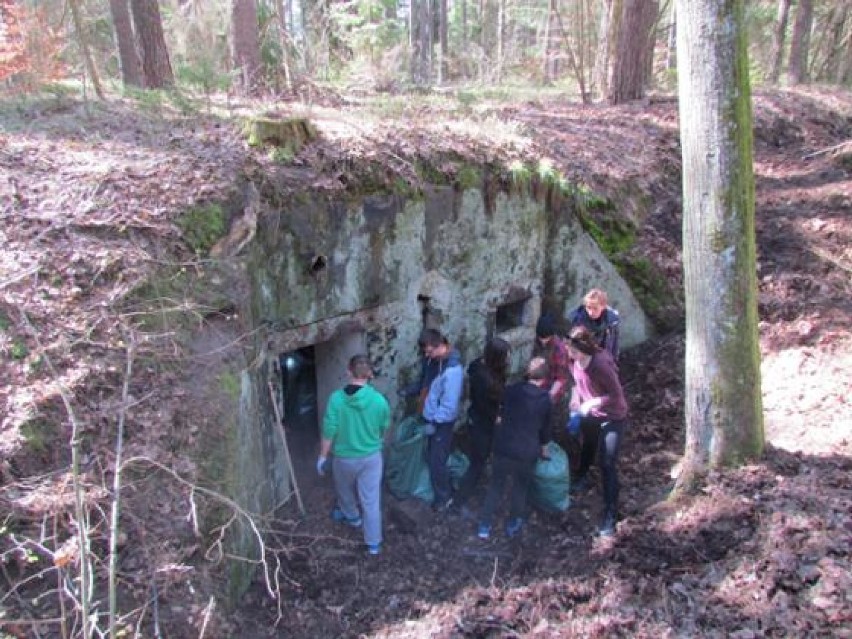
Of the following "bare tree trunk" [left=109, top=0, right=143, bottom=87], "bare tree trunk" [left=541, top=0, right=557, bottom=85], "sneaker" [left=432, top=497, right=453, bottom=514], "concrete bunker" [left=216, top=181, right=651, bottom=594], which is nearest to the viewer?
"concrete bunker" [left=216, top=181, right=651, bottom=594]

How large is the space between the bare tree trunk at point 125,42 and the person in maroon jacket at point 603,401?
29.4 feet

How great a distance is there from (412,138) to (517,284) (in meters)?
2.26

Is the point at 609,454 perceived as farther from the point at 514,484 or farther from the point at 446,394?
the point at 446,394

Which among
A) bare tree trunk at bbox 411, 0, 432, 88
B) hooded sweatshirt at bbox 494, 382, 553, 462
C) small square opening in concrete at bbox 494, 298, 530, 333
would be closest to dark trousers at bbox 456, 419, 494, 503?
hooded sweatshirt at bbox 494, 382, 553, 462

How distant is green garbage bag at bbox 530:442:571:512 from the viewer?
6.16m

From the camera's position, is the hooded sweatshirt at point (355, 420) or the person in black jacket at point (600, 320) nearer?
the hooded sweatshirt at point (355, 420)

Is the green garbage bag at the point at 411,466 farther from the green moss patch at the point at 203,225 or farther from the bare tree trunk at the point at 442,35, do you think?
the bare tree trunk at the point at 442,35

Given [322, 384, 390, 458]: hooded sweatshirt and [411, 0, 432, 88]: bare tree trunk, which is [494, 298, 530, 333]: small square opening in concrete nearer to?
[322, 384, 390, 458]: hooded sweatshirt

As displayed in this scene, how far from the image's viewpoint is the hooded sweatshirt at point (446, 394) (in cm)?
600

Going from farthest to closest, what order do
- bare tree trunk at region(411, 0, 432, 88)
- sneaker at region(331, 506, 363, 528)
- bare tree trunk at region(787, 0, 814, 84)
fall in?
bare tree trunk at region(411, 0, 432, 88), bare tree trunk at region(787, 0, 814, 84), sneaker at region(331, 506, 363, 528)

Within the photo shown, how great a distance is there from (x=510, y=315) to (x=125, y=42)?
322 inches

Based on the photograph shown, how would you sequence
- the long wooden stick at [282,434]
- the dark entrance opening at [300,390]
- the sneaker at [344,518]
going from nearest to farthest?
the long wooden stick at [282,434], the sneaker at [344,518], the dark entrance opening at [300,390]

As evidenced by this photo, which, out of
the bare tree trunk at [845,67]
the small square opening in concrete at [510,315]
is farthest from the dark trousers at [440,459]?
the bare tree trunk at [845,67]

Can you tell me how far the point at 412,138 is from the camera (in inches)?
293
